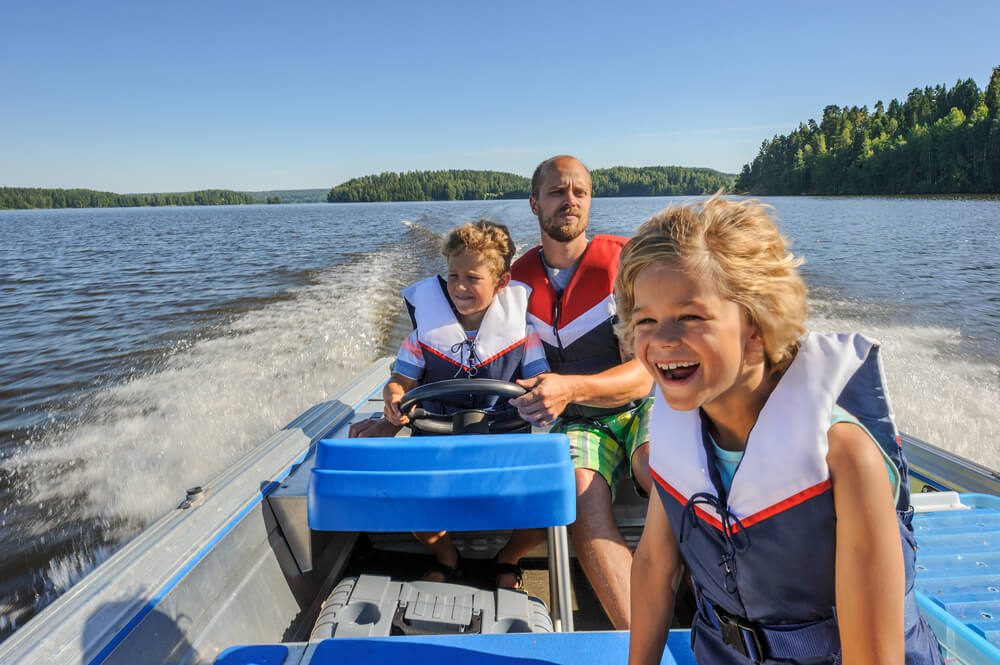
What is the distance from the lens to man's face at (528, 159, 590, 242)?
2.37m

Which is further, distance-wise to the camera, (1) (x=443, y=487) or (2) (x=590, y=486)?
(2) (x=590, y=486)

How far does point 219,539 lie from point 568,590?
38.1 inches

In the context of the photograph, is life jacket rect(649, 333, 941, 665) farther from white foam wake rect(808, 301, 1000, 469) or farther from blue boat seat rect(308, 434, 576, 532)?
white foam wake rect(808, 301, 1000, 469)

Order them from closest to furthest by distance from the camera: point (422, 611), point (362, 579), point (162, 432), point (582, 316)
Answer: point (422, 611) < point (362, 579) < point (582, 316) < point (162, 432)

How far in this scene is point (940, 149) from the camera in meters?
43.7

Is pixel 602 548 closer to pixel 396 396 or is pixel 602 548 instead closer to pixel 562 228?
pixel 396 396

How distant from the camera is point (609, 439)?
2.14 meters

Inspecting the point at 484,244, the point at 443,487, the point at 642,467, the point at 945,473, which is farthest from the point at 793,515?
the point at 945,473

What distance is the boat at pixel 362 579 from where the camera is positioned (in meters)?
1.21

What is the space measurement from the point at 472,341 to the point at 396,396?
0.36 meters

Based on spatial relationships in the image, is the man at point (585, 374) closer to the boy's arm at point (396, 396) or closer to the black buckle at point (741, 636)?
the boy's arm at point (396, 396)

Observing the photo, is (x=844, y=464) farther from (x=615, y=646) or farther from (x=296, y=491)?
(x=296, y=491)

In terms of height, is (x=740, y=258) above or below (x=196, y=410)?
above

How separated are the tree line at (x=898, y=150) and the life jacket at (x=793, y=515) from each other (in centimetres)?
5328
